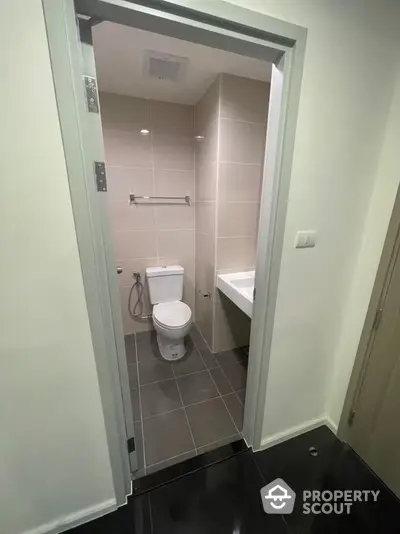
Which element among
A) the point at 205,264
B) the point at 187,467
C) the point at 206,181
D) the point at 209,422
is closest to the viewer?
the point at 187,467

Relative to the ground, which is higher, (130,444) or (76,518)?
(130,444)

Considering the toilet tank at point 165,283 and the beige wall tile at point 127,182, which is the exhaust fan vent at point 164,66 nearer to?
the beige wall tile at point 127,182

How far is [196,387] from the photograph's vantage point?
5.86 ft

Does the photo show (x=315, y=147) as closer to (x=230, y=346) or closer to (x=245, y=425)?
(x=245, y=425)

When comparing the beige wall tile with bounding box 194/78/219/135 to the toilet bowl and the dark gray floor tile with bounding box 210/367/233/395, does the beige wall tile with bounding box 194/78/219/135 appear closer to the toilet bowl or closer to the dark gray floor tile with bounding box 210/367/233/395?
the toilet bowl

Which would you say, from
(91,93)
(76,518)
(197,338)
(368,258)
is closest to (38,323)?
(91,93)

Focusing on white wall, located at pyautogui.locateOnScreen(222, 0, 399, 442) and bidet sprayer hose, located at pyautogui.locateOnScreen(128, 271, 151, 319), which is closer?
white wall, located at pyautogui.locateOnScreen(222, 0, 399, 442)

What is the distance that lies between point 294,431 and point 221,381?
60 cm

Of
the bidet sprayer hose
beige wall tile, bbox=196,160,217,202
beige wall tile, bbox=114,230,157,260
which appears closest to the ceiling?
beige wall tile, bbox=196,160,217,202

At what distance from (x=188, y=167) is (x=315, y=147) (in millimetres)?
1461

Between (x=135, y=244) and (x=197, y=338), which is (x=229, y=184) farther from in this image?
(x=197, y=338)

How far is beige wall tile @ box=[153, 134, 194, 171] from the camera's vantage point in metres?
2.06

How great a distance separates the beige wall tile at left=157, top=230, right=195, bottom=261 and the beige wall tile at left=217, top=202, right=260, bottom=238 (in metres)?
0.57

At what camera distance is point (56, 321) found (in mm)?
776
